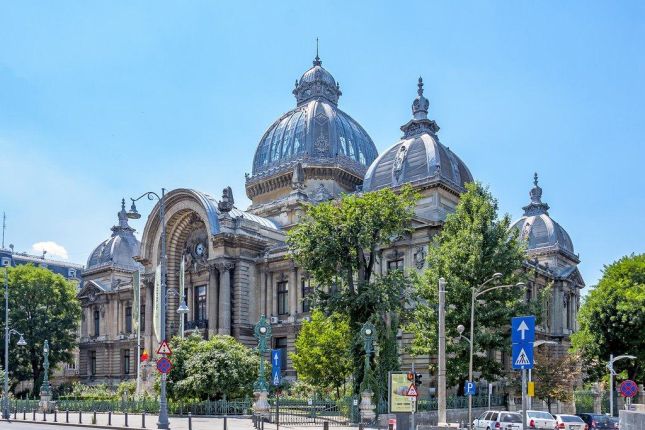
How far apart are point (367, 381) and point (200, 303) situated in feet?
98.5

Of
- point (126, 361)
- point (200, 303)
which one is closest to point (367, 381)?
point (200, 303)

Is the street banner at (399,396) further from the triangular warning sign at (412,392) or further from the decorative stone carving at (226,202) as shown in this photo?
the decorative stone carving at (226,202)

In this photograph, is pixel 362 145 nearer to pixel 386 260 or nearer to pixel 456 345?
pixel 386 260

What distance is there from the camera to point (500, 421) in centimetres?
3397

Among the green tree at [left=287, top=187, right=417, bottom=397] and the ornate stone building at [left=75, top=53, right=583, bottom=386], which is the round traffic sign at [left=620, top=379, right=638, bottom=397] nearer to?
the green tree at [left=287, top=187, right=417, bottom=397]

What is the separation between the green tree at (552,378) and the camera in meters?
46.8

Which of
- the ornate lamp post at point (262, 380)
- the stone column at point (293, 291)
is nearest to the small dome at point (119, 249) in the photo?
the stone column at point (293, 291)

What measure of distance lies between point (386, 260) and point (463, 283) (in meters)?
12.7

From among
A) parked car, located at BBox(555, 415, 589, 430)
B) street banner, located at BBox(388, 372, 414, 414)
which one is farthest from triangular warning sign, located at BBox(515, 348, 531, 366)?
parked car, located at BBox(555, 415, 589, 430)

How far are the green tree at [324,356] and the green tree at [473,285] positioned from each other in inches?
200

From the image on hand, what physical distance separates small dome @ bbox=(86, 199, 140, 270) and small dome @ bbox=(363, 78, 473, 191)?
37371 mm

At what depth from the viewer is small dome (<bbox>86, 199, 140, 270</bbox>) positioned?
8556 cm

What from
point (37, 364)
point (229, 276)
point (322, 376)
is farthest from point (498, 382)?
point (37, 364)

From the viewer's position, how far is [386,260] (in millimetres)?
54781
